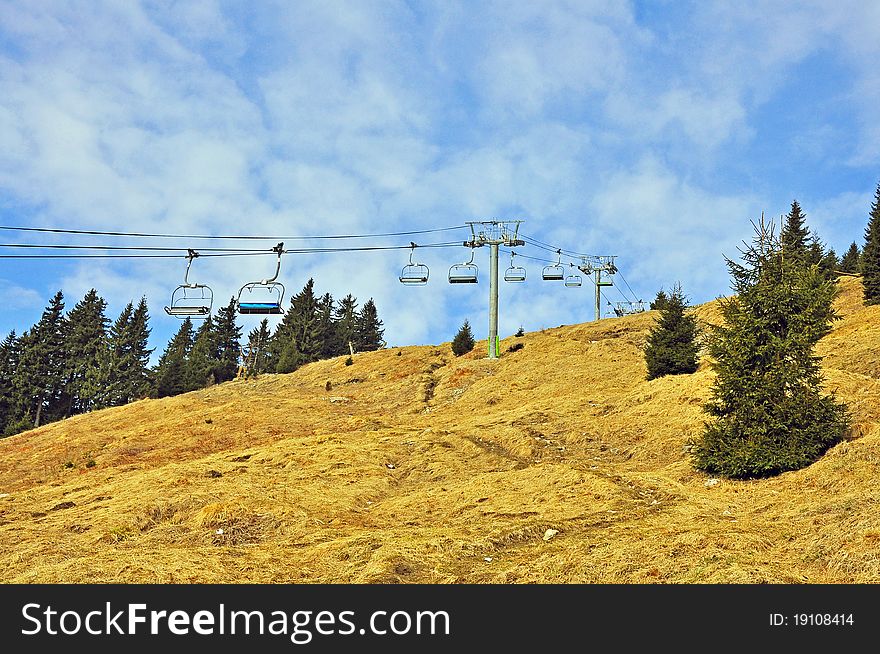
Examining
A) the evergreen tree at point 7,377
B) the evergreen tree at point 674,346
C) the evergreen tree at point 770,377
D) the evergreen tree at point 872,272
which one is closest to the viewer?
the evergreen tree at point 770,377

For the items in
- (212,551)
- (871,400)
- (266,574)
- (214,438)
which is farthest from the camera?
(214,438)

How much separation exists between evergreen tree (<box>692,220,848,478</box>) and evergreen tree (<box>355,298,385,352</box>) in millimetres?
84247

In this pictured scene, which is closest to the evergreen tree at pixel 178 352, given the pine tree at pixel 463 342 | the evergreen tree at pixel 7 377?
the evergreen tree at pixel 7 377

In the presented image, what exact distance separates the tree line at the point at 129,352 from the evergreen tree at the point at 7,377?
4.2 inches

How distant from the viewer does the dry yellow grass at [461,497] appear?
35.0ft

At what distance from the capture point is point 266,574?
35.7ft

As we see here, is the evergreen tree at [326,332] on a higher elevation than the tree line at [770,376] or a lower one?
higher

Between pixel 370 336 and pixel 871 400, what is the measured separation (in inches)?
3369

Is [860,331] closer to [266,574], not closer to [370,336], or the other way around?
[266,574]

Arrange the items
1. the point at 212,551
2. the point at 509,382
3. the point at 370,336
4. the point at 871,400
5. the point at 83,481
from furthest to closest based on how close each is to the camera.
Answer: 1. the point at 370,336
2. the point at 509,382
3. the point at 83,481
4. the point at 871,400
5. the point at 212,551

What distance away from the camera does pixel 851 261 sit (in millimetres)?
74375

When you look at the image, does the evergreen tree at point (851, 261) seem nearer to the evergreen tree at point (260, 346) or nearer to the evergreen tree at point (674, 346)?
the evergreen tree at point (674, 346)

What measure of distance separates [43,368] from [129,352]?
11.6 metres

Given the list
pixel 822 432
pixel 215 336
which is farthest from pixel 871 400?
Answer: pixel 215 336
